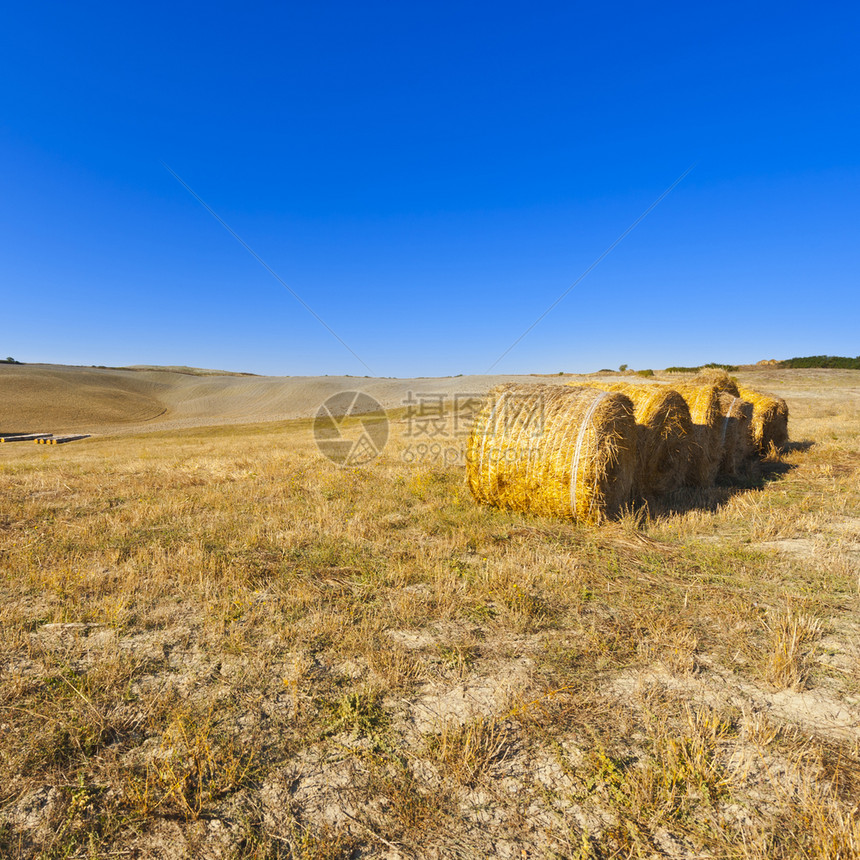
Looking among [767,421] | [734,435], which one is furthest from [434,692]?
[767,421]

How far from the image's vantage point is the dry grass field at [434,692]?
7.25ft

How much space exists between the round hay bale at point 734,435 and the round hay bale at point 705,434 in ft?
0.87

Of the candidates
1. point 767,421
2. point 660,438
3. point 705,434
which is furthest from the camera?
point 767,421

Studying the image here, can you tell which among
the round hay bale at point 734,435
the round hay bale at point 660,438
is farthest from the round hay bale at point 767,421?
the round hay bale at point 660,438

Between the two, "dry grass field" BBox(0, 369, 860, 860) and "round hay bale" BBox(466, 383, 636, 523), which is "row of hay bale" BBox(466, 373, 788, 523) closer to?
"round hay bale" BBox(466, 383, 636, 523)

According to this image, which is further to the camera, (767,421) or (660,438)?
(767,421)

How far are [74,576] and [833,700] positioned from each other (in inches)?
268

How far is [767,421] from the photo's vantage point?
11312 millimetres

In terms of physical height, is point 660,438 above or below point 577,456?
above

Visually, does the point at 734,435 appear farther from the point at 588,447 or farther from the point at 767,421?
the point at 588,447

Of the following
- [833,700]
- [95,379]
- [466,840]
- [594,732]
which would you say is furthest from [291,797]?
[95,379]

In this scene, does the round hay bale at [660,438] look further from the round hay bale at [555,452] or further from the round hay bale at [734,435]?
the round hay bale at [734,435]

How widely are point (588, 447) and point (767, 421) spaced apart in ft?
25.6

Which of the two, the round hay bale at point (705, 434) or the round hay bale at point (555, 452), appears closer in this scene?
the round hay bale at point (555, 452)
